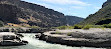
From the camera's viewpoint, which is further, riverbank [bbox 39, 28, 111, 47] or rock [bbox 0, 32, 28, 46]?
riverbank [bbox 39, 28, 111, 47]

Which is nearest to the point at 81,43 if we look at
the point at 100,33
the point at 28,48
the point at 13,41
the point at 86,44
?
the point at 86,44

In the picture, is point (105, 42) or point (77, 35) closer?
point (105, 42)

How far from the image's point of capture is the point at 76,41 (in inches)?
1977

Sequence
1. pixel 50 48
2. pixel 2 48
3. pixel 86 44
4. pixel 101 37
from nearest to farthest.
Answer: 1. pixel 2 48
2. pixel 50 48
3. pixel 86 44
4. pixel 101 37

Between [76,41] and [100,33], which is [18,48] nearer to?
[76,41]

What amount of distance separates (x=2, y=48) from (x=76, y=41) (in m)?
23.9

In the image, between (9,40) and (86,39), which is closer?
(9,40)

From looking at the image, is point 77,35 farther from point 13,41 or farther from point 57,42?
point 13,41

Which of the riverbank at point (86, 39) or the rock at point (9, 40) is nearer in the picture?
the rock at point (9, 40)

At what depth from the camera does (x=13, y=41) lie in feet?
144

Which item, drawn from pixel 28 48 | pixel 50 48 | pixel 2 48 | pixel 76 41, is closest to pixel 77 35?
pixel 76 41

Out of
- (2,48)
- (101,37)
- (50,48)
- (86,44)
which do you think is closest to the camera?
(2,48)

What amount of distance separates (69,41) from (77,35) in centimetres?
581

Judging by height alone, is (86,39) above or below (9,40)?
below
